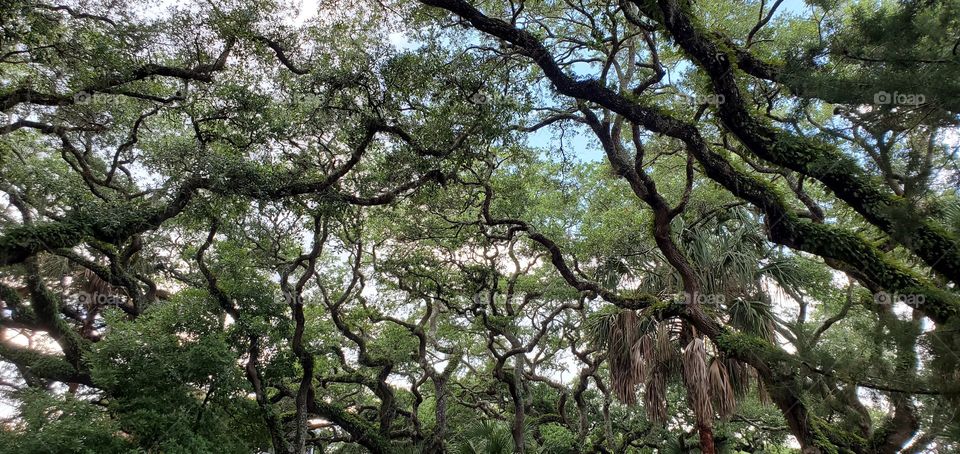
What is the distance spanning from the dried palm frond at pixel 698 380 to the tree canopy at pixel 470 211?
0.03 metres

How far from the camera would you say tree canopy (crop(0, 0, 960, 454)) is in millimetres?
4391

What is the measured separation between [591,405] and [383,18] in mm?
9137

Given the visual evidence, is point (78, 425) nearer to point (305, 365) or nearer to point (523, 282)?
point (305, 365)

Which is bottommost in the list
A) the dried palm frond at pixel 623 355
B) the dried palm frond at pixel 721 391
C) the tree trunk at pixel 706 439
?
the tree trunk at pixel 706 439

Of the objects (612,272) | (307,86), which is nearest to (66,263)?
(307,86)

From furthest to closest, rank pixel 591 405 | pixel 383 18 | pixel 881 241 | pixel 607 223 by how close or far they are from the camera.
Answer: pixel 591 405 < pixel 607 223 < pixel 383 18 < pixel 881 241

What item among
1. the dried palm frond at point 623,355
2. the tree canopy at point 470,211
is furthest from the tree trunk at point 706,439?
the dried palm frond at point 623,355

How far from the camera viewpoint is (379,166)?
7.37 metres

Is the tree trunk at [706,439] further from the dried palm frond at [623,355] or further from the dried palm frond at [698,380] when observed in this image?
the dried palm frond at [623,355]

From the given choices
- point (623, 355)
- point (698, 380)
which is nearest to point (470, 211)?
point (623, 355)

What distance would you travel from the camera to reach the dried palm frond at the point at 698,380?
6.28 metres

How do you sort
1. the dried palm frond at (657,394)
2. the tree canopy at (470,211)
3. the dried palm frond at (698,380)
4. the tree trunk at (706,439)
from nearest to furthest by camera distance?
the tree canopy at (470,211) < the dried palm frond at (698,380) < the tree trunk at (706,439) < the dried palm frond at (657,394)

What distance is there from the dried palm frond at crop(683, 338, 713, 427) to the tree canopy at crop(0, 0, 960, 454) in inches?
1.1

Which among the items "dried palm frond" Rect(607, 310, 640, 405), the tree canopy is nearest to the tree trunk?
the tree canopy
